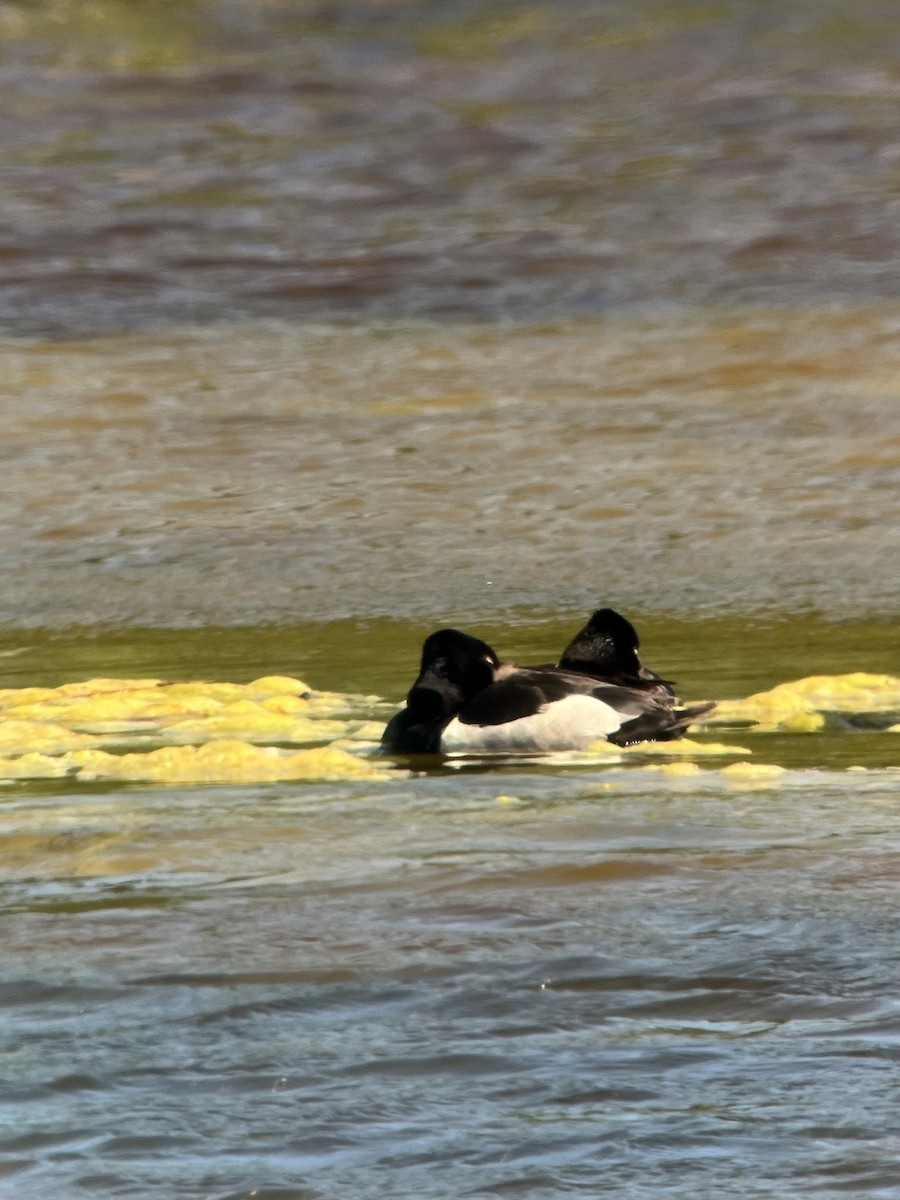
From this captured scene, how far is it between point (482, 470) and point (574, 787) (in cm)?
519

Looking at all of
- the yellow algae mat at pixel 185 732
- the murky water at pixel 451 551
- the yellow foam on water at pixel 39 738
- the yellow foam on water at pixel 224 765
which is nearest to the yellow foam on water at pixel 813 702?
the murky water at pixel 451 551

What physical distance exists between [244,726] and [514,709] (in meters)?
0.90

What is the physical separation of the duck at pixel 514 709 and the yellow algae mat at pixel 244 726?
90 mm

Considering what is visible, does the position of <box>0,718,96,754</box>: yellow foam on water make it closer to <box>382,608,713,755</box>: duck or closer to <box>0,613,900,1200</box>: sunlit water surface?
<box>0,613,900,1200</box>: sunlit water surface

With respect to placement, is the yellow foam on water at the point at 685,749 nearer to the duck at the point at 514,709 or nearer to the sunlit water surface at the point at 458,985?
the duck at the point at 514,709

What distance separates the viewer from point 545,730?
670 centimetres

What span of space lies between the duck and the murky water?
294 millimetres

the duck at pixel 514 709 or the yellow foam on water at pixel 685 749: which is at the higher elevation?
the duck at pixel 514 709

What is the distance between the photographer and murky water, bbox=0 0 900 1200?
142 inches

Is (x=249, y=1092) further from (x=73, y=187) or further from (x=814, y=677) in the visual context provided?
(x=73, y=187)

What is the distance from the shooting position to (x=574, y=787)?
5996 mm

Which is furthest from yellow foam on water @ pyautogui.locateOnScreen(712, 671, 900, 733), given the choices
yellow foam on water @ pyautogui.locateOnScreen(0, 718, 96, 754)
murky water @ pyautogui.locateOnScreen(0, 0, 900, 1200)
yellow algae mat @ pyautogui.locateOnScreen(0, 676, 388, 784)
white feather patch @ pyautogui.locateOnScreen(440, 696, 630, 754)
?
yellow foam on water @ pyautogui.locateOnScreen(0, 718, 96, 754)

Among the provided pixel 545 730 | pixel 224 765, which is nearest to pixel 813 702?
pixel 545 730

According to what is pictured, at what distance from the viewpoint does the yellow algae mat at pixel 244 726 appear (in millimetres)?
6496
